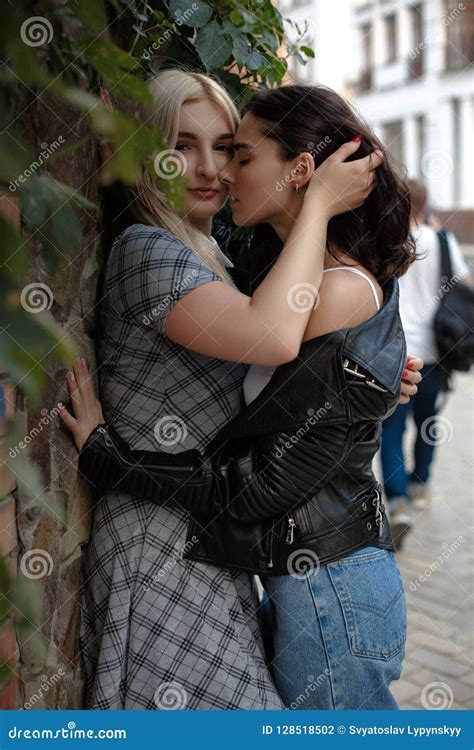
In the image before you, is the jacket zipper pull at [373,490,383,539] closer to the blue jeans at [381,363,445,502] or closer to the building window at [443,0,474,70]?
the blue jeans at [381,363,445,502]

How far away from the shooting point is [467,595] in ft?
15.6

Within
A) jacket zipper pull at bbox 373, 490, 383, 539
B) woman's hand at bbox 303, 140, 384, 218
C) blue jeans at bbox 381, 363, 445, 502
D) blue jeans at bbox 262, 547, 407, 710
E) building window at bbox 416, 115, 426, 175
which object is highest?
building window at bbox 416, 115, 426, 175

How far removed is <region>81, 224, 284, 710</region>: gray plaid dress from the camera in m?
1.97

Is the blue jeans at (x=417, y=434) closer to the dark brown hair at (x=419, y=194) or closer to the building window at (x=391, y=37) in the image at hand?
the dark brown hair at (x=419, y=194)

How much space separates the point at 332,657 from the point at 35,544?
699 millimetres

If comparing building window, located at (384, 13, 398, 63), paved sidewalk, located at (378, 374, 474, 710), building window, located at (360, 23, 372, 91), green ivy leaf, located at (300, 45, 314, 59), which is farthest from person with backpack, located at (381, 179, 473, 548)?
building window, located at (384, 13, 398, 63)

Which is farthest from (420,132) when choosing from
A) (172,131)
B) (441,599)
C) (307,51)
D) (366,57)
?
(172,131)

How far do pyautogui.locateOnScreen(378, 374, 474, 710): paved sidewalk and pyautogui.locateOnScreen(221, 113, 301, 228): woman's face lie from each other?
2.25 meters

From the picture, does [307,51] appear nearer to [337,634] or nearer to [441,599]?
[337,634]

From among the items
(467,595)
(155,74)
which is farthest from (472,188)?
(155,74)

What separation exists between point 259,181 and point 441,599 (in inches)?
125

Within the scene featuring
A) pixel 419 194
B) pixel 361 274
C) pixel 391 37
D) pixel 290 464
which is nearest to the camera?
pixel 290 464

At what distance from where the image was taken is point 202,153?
2.29 meters

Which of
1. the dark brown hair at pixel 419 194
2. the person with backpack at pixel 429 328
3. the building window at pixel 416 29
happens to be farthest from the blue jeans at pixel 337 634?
the building window at pixel 416 29
